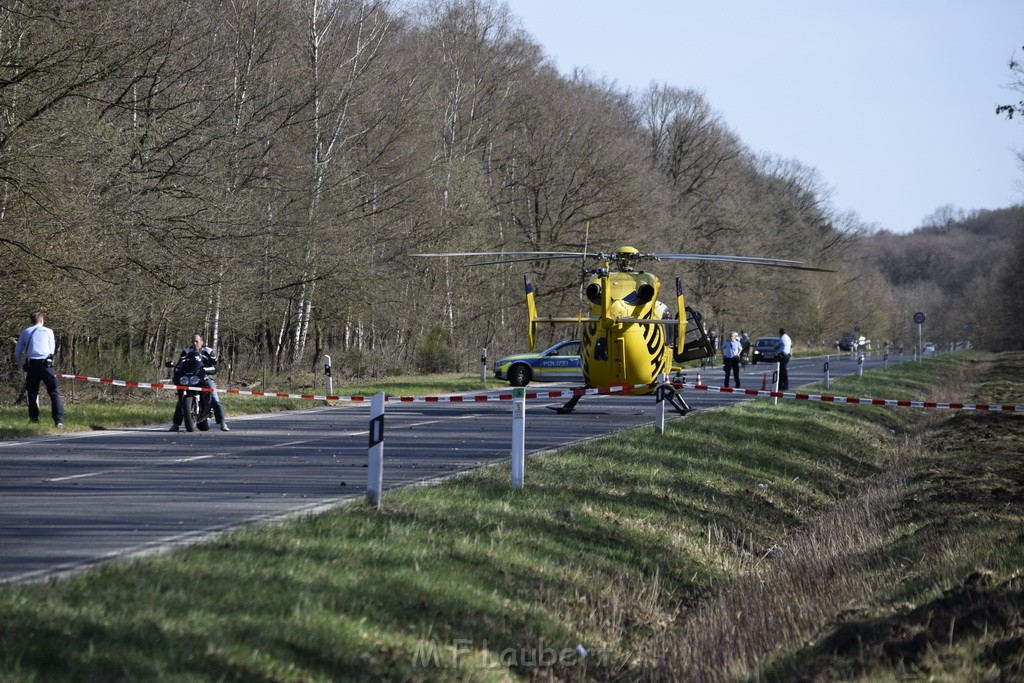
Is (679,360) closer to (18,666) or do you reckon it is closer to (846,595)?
(846,595)

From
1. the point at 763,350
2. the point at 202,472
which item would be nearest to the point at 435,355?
the point at 202,472

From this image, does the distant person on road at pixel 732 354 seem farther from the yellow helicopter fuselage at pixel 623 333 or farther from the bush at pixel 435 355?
the yellow helicopter fuselage at pixel 623 333

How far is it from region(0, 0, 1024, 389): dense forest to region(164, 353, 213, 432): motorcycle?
3395 millimetres

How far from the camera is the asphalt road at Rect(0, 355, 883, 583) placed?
9.40m

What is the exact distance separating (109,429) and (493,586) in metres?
14.4

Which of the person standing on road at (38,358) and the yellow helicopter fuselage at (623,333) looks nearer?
the person standing on road at (38,358)

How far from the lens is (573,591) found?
9.41 m

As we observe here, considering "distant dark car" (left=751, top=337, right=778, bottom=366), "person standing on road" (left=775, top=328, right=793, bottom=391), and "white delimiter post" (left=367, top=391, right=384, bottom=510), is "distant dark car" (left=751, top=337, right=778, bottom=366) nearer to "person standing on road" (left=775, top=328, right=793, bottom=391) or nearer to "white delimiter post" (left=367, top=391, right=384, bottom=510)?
"person standing on road" (left=775, top=328, right=793, bottom=391)

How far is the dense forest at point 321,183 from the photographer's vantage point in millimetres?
Result: 22953

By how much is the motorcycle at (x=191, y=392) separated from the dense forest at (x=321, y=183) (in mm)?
3395

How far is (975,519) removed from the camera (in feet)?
43.2

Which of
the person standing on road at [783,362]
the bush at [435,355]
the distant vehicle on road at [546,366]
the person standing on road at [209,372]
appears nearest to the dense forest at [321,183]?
the bush at [435,355]

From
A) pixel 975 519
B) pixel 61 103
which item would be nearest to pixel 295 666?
pixel 975 519

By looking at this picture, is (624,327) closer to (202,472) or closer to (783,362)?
(202,472)
